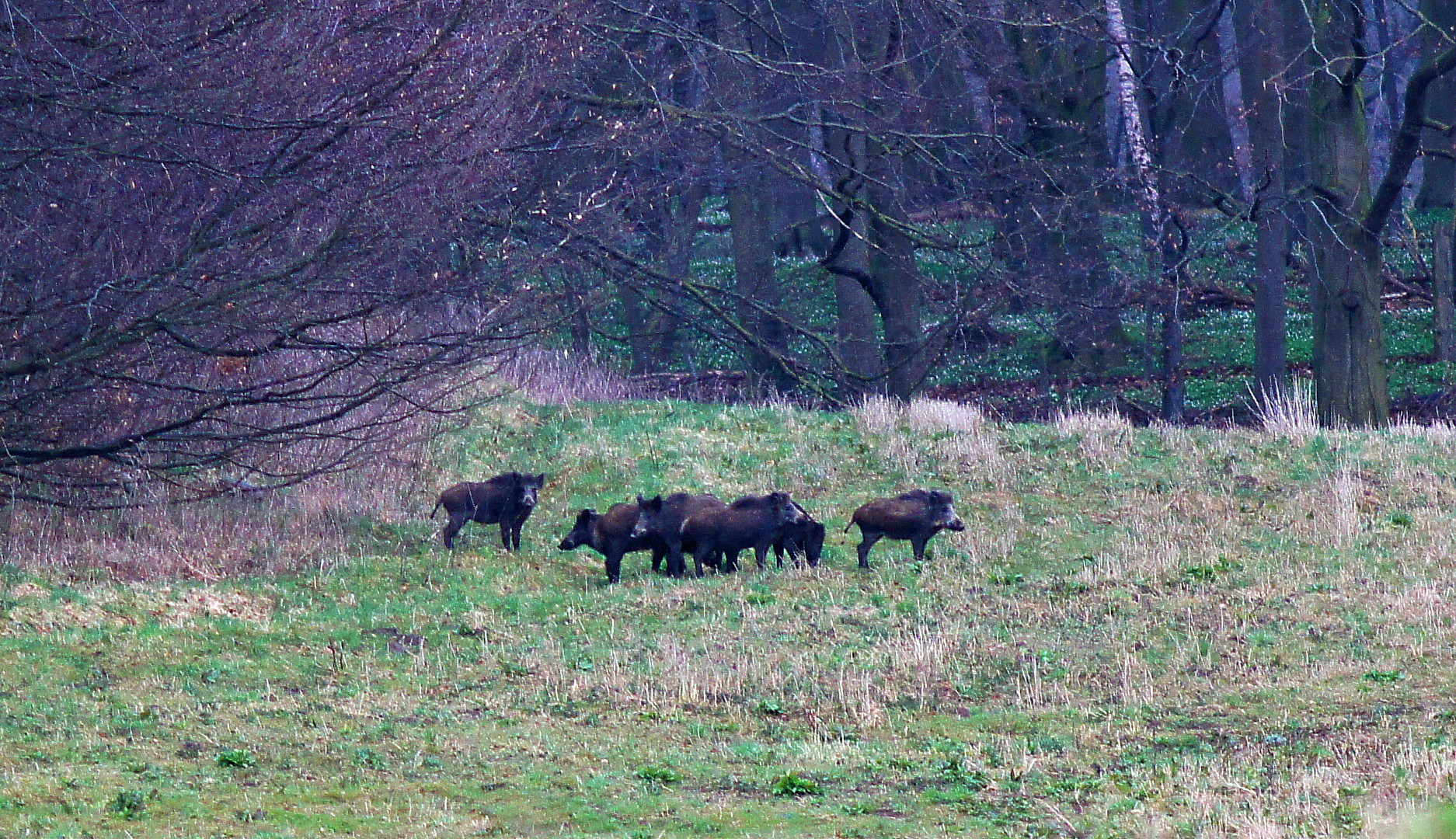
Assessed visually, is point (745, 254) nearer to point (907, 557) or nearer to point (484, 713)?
point (907, 557)

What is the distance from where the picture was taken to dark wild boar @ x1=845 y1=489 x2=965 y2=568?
14.0m

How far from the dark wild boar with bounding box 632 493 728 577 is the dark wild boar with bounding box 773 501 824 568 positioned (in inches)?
24.5

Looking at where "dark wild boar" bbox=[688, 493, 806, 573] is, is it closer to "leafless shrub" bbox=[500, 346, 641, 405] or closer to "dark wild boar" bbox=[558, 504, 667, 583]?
"dark wild boar" bbox=[558, 504, 667, 583]

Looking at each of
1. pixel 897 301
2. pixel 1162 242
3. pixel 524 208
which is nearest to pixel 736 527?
pixel 524 208

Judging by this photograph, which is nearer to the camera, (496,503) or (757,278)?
(496,503)

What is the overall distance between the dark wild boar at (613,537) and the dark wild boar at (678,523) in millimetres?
73

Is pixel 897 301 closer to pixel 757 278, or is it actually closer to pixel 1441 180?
pixel 757 278

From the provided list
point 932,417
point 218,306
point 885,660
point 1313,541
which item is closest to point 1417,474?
point 1313,541

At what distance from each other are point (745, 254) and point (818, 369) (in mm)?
12010

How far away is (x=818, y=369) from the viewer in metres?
20.5

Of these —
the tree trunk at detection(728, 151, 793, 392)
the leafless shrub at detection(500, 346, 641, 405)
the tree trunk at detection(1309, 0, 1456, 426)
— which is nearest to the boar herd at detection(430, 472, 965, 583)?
the tree trunk at detection(728, 151, 793, 392)

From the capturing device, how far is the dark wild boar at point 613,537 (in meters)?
13.9

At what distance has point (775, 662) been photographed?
10680 mm

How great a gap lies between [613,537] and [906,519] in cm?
272
